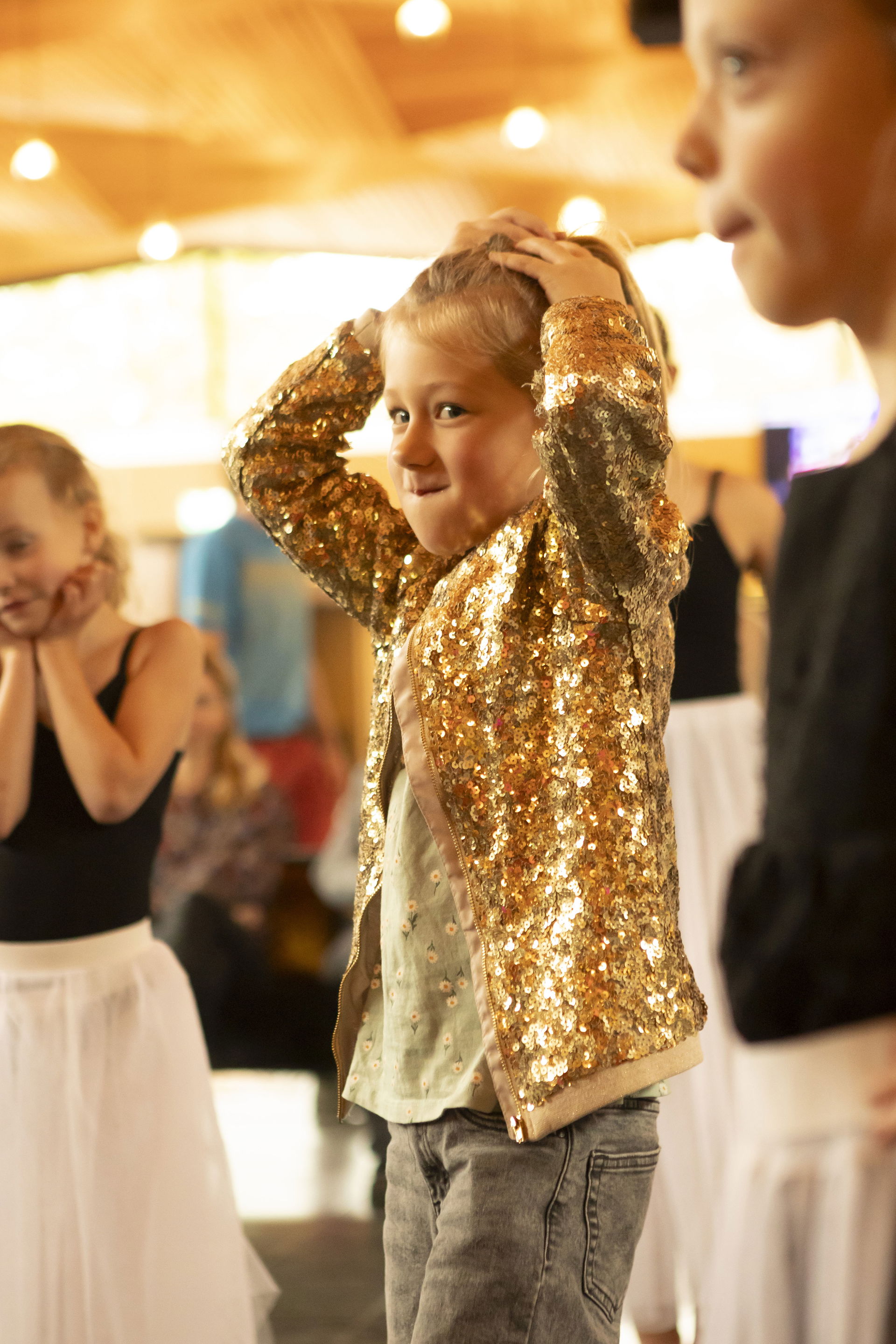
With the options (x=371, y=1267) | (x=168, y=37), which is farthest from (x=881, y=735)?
(x=168, y=37)

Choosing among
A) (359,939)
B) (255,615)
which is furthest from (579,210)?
(359,939)

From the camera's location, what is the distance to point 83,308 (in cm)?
509

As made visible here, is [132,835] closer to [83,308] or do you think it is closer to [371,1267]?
[371,1267]

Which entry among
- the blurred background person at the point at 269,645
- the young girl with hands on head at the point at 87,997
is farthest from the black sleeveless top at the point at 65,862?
the blurred background person at the point at 269,645

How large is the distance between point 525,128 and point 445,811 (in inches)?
162

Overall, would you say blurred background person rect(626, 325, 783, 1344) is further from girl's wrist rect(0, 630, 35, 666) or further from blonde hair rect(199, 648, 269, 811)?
blonde hair rect(199, 648, 269, 811)

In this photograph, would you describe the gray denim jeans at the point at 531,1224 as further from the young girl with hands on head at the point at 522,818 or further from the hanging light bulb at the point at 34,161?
the hanging light bulb at the point at 34,161

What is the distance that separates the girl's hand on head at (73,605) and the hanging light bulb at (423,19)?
3352 millimetres

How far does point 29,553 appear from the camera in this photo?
6.01 ft

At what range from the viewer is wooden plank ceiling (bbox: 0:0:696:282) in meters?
4.60

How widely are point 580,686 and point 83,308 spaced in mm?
4401

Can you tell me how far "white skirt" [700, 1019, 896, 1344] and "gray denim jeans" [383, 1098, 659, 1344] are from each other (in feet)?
1.53

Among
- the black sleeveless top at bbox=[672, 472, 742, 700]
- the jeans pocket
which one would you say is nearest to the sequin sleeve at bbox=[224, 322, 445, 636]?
the jeans pocket

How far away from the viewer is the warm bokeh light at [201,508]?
4.97 metres
